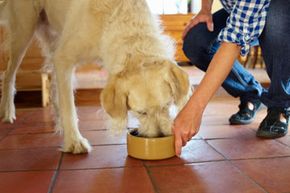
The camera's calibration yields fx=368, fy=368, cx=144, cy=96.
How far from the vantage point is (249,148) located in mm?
1805

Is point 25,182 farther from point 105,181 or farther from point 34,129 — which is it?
point 34,129

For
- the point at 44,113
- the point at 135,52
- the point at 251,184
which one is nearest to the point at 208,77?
the point at 135,52

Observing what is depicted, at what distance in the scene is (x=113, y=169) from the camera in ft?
5.06

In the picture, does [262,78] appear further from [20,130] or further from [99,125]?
[20,130]

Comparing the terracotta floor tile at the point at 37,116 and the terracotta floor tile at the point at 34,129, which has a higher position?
the terracotta floor tile at the point at 34,129

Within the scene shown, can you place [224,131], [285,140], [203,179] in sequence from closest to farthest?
[203,179], [285,140], [224,131]

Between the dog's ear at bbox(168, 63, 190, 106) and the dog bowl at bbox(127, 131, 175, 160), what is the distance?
19 cm

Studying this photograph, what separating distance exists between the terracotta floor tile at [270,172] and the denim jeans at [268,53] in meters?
0.52

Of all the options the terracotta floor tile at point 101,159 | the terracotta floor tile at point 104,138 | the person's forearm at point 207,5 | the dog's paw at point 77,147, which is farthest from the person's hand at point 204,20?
the dog's paw at point 77,147

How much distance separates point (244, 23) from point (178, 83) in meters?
0.42

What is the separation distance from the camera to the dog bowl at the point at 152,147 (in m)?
1.59

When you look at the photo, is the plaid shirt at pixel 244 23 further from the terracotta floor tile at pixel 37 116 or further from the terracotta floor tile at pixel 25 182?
the terracotta floor tile at pixel 37 116

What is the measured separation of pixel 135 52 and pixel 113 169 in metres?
0.52

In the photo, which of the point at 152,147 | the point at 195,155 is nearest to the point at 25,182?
the point at 152,147
